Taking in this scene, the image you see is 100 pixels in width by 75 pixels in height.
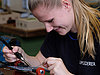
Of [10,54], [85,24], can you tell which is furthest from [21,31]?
[85,24]

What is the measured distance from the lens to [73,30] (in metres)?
0.79

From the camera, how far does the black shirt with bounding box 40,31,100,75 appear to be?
0.72 meters

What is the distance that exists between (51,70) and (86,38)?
6.9 inches

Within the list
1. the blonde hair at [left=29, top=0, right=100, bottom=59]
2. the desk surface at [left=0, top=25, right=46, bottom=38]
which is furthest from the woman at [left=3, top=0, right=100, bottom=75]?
the desk surface at [left=0, top=25, right=46, bottom=38]

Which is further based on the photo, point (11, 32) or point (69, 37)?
point (11, 32)

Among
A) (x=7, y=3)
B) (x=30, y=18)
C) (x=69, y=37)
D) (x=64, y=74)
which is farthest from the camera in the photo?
(x=7, y=3)

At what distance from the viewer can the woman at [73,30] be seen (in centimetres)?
67

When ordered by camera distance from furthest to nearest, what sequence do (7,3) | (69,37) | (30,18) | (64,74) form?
(7,3) < (30,18) < (69,37) < (64,74)

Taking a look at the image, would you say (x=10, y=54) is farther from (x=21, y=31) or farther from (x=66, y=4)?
(x=21, y=31)

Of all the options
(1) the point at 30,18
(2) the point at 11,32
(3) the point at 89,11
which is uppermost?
(3) the point at 89,11

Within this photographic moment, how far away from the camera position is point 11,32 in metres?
2.00

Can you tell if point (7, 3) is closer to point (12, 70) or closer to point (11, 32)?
point (11, 32)

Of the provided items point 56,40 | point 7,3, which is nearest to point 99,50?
point 56,40

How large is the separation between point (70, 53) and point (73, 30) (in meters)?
0.10
